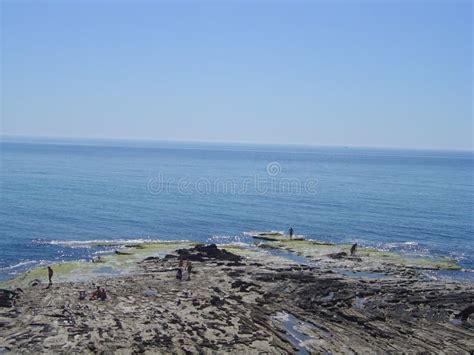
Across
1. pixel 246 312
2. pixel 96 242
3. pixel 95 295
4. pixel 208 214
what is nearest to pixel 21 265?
pixel 96 242

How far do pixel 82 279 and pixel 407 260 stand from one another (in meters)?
40.1

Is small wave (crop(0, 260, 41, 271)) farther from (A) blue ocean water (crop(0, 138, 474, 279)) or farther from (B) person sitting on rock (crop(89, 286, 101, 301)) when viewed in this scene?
(B) person sitting on rock (crop(89, 286, 101, 301))

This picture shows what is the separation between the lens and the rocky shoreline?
37.4 meters

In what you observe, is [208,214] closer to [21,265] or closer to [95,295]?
[21,265]

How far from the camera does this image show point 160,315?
42969 mm

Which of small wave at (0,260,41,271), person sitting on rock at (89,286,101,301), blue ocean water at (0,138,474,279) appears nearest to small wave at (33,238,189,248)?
blue ocean water at (0,138,474,279)

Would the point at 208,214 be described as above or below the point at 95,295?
below

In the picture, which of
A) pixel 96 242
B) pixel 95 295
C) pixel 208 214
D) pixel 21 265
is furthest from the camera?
pixel 208 214

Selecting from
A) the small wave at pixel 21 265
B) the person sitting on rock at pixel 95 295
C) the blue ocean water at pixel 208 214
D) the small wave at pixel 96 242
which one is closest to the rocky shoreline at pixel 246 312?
the person sitting on rock at pixel 95 295

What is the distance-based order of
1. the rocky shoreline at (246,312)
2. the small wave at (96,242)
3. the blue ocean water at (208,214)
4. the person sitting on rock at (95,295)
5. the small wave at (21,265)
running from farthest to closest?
1. the blue ocean water at (208,214)
2. the small wave at (96,242)
3. the small wave at (21,265)
4. the person sitting on rock at (95,295)
5. the rocky shoreline at (246,312)

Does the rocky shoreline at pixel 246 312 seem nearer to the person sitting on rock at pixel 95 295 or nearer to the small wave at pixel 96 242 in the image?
the person sitting on rock at pixel 95 295

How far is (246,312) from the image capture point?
4434 centimetres

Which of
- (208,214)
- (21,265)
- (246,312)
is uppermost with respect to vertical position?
(246,312)

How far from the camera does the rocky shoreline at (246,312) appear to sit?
37.4m
